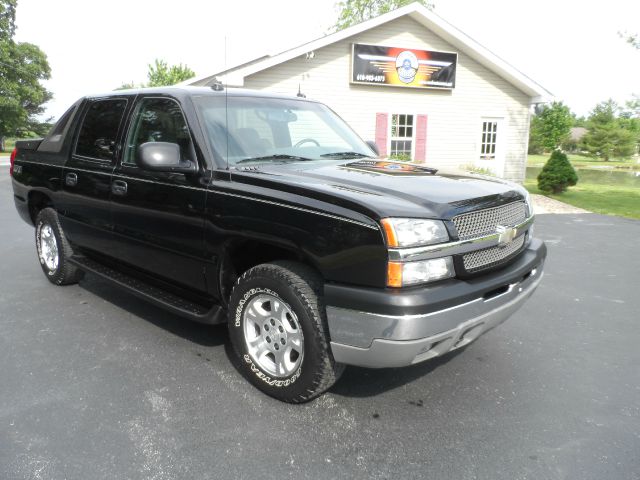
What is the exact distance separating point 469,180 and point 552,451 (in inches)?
64.4

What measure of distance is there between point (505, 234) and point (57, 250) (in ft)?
13.8

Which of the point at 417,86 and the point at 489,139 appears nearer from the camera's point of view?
the point at 417,86

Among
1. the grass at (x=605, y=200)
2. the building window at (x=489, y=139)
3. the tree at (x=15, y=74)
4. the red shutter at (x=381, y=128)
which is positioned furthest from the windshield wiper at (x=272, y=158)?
the tree at (x=15, y=74)

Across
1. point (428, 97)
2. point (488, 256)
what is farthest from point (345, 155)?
point (428, 97)

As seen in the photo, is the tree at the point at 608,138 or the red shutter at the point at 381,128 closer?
the red shutter at the point at 381,128

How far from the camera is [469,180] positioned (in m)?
3.36

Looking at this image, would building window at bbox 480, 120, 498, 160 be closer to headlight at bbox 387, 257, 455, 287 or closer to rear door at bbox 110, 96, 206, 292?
A: rear door at bbox 110, 96, 206, 292

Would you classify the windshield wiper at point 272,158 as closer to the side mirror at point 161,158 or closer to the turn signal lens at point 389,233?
the side mirror at point 161,158

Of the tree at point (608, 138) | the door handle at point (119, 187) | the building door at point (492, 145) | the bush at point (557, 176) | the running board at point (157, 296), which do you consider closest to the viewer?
the running board at point (157, 296)

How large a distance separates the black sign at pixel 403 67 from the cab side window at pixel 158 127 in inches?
527

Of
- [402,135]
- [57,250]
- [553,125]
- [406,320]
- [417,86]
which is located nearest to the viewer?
[406,320]

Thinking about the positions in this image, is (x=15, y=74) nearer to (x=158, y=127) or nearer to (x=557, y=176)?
(x=557, y=176)

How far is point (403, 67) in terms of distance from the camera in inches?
673

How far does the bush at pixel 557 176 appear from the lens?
1598 centimetres
